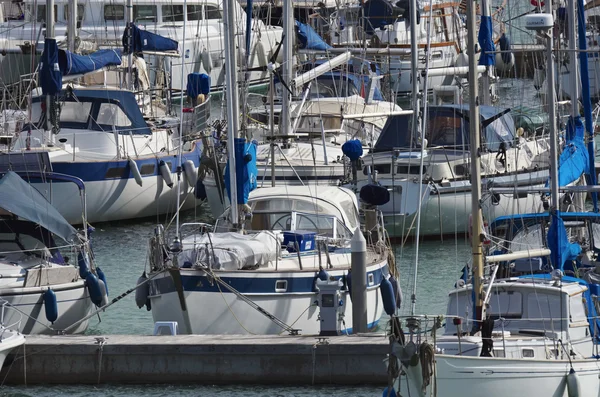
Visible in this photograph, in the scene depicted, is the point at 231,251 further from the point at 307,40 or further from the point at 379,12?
the point at 379,12

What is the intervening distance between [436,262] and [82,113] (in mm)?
9406

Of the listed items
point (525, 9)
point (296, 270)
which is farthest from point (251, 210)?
point (525, 9)

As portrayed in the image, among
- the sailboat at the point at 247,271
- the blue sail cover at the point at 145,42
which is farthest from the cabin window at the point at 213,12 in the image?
the sailboat at the point at 247,271

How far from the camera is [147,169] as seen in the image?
38406 mm

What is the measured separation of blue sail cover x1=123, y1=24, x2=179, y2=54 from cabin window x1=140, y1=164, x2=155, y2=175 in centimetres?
480

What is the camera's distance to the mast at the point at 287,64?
3369 centimetres

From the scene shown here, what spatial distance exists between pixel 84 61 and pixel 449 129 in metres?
8.40

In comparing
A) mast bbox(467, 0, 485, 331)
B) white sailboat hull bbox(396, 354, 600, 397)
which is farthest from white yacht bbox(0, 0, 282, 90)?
white sailboat hull bbox(396, 354, 600, 397)

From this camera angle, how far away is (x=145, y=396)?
74.9 feet

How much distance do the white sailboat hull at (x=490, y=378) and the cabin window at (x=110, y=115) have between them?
1907cm

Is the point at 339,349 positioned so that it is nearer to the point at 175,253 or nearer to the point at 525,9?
the point at 175,253

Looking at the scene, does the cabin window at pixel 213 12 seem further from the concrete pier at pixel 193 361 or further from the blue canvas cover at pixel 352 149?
the concrete pier at pixel 193 361

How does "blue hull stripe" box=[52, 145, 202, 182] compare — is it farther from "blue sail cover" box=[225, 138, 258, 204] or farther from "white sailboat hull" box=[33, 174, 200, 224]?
"blue sail cover" box=[225, 138, 258, 204]

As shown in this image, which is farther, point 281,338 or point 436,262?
point 436,262
